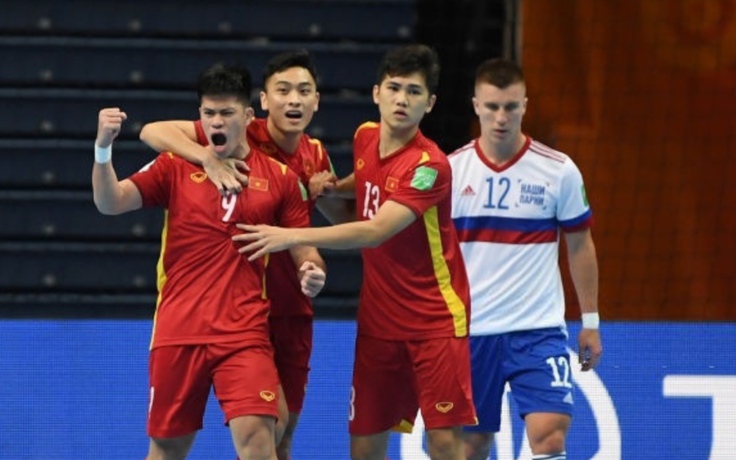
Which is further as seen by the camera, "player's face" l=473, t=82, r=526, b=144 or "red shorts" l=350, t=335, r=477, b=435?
"player's face" l=473, t=82, r=526, b=144

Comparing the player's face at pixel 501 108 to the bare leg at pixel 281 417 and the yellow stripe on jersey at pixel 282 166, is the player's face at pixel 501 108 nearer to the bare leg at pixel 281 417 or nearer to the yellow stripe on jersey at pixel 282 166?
the yellow stripe on jersey at pixel 282 166

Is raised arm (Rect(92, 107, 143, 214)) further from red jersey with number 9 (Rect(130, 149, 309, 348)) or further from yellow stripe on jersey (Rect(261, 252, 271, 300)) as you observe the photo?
yellow stripe on jersey (Rect(261, 252, 271, 300))

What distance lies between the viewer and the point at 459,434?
22.6 ft

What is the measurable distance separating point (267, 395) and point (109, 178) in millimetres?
1002

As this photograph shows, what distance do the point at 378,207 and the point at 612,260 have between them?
4420 mm

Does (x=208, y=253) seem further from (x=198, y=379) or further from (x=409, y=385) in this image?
(x=409, y=385)

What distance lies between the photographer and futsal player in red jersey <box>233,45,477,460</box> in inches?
266

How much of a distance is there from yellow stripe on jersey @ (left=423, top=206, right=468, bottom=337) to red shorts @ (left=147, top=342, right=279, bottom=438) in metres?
0.75

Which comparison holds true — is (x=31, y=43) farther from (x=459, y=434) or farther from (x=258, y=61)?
(x=459, y=434)

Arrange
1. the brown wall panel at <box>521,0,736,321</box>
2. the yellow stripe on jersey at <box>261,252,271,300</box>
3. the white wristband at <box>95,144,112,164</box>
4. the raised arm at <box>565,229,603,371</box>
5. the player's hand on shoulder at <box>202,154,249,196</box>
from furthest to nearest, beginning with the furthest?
the brown wall panel at <box>521,0,736,321</box> < the raised arm at <box>565,229,603,371</box> < the yellow stripe on jersey at <box>261,252,271,300</box> < the player's hand on shoulder at <box>202,154,249,196</box> < the white wristband at <box>95,144,112,164</box>

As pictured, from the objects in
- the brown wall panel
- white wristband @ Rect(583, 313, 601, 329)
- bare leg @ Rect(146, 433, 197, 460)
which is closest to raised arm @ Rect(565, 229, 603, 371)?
white wristband @ Rect(583, 313, 601, 329)

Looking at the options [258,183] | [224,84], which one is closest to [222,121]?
[224,84]

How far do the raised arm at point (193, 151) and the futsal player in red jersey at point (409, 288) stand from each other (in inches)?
22.3

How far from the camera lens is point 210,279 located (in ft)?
21.5
